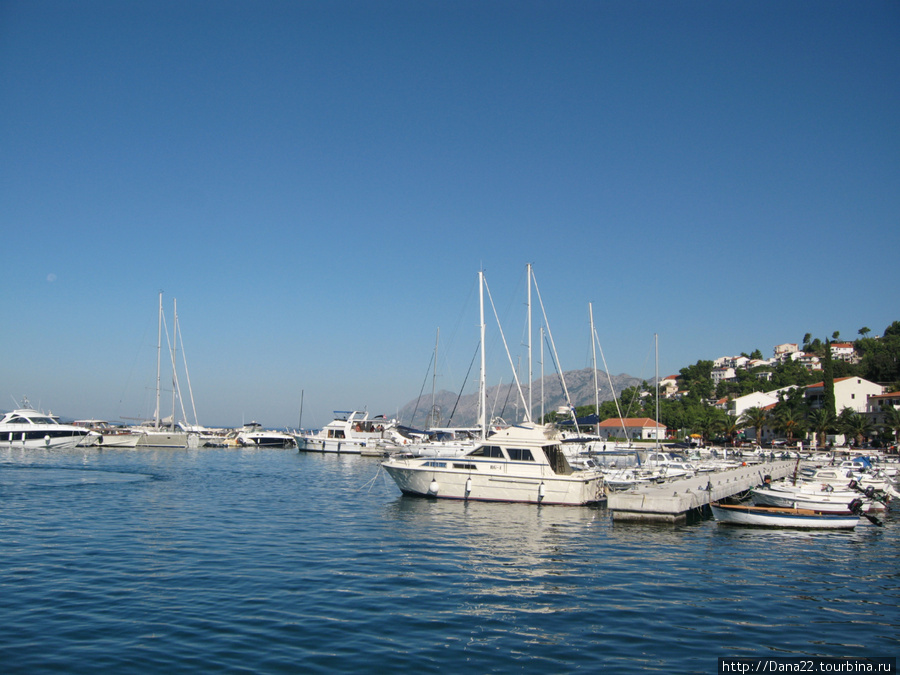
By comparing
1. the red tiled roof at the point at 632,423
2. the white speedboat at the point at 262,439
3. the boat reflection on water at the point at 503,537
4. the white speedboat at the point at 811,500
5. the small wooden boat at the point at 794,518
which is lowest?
the white speedboat at the point at 262,439

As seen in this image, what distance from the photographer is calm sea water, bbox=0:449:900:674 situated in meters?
11.3

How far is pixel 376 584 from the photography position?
52.1 ft

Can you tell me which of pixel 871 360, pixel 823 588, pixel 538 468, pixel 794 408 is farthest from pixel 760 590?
pixel 871 360

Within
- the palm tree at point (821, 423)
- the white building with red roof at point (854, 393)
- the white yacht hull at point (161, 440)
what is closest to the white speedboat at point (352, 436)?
the white yacht hull at point (161, 440)

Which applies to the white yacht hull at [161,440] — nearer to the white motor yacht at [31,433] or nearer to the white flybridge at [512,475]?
the white motor yacht at [31,433]

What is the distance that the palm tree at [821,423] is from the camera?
77.2 meters

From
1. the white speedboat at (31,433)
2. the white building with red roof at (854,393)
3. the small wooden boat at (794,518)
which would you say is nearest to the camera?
the small wooden boat at (794,518)

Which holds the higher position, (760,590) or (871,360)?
(871,360)

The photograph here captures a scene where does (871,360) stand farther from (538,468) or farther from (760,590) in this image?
(760,590)

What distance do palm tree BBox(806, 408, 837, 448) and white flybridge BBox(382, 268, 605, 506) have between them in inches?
2335

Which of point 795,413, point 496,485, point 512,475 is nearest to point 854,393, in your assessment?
point 795,413

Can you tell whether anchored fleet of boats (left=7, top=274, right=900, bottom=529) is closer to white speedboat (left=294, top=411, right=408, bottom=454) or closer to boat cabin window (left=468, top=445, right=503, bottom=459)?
boat cabin window (left=468, top=445, right=503, bottom=459)

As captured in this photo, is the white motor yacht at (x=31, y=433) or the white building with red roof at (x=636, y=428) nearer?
the white motor yacht at (x=31, y=433)

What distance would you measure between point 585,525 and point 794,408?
268ft
